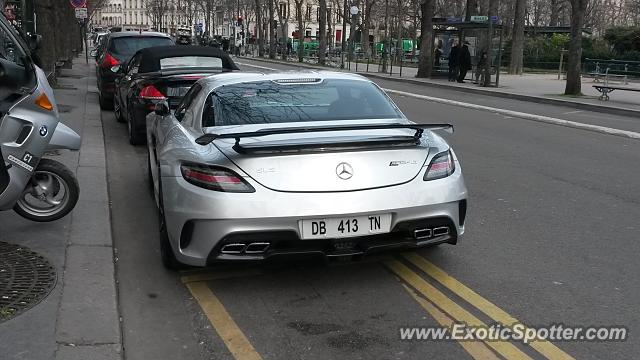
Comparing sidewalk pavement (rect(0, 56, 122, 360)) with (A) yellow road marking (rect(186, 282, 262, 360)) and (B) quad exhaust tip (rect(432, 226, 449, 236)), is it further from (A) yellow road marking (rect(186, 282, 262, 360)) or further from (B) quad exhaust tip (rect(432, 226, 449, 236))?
(B) quad exhaust tip (rect(432, 226, 449, 236))

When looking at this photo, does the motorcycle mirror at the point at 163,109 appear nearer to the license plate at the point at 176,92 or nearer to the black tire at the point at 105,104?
the license plate at the point at 176,92

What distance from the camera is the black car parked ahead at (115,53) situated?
14508 mm

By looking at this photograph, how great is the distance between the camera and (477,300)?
437cm

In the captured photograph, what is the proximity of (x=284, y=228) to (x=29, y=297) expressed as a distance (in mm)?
1673

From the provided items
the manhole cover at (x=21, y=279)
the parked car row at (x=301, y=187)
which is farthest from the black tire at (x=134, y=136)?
the parked car row at (x=301, y=187)

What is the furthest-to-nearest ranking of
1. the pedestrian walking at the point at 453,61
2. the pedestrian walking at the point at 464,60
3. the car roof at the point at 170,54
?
the pedestrian walking at the point at 453,61, the pedestrian walking at the point at 464,60, the car roof at the point at 170,54

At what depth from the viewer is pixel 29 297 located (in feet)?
13.7

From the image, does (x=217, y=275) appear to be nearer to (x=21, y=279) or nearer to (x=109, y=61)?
(x=21, y=279)

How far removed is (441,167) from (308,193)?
1024 millimetres

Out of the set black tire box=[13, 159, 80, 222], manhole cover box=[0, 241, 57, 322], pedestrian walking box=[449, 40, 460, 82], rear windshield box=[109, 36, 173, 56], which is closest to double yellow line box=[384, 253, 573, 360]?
manhole cover box=[0, 241, 57, 322]

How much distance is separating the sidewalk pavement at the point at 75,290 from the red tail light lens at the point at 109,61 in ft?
24.6

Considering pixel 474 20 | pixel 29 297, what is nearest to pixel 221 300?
pixel 29 297

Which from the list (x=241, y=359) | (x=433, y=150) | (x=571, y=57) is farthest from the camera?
(x=571, y=57)

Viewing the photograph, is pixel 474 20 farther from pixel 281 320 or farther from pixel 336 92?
pixel 281 320
